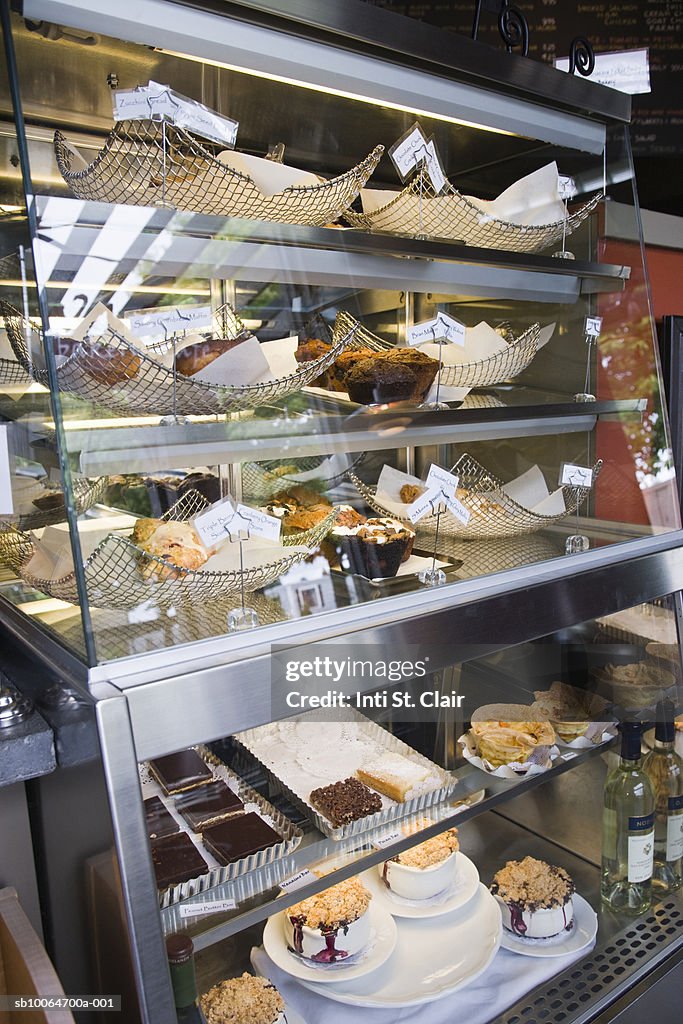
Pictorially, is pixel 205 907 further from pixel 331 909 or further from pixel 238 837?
pixel 331 909

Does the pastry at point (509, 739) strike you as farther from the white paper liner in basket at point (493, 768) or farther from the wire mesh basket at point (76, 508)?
the wire mesh basket at point (76, 508)

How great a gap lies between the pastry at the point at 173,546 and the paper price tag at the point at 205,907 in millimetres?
458

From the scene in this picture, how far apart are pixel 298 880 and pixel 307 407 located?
73 centimetres

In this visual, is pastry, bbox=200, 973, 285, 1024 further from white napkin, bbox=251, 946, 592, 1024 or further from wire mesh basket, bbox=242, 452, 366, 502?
wire mesh basket, bbox=242, 452, 366, 502

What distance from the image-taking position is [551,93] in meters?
1.53

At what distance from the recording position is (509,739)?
1543 mm

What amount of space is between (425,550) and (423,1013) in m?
0.82

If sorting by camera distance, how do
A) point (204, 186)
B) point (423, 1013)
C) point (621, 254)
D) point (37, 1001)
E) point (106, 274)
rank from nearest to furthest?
1. point (37, 1001)
2. point (106, 274)
3. point (204, 186)
4. point (423, 1013)
5. point (621, 254)

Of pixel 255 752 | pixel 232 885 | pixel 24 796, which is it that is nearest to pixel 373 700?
pixel 255 752

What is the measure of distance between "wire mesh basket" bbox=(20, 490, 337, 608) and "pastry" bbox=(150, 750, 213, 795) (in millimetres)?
209

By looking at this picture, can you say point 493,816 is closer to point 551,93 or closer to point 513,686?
point 513,686

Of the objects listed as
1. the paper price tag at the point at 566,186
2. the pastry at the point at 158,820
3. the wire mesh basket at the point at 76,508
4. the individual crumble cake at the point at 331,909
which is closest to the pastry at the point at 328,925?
the individual crumble cake at the point at 331,909

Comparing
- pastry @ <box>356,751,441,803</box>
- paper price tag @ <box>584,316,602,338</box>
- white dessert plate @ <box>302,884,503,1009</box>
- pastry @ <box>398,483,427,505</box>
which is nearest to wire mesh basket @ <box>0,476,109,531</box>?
pastry @ <box>398,483,427,505</box>

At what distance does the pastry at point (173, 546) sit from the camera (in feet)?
3.62
